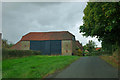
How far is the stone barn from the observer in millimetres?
57219

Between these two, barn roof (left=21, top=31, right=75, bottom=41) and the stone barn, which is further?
barn roof (left=21, top=31, right=75, bottom=41)

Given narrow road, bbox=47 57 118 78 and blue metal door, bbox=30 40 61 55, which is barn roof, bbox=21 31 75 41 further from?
narrow road, bbox=47 57 118 78

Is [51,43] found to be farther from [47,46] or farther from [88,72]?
[88,72]

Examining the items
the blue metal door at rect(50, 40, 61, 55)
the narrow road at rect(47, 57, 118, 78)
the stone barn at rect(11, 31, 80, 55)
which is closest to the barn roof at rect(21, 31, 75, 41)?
the stone barn at rect(11, 31, 80, 55)

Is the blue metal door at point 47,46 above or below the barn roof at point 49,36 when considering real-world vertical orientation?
below

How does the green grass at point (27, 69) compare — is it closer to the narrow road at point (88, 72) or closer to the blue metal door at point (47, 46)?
the narrow road at point (88, 72)

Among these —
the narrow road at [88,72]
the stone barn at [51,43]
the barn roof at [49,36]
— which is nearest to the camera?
the narrow road at [88,72]

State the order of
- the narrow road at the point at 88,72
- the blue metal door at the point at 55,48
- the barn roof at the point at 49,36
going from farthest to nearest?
the barn roof at the point at 49,36
the blue metal door at the point at 55,48
the narrow road at the point at 88,72

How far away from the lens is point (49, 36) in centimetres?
6278

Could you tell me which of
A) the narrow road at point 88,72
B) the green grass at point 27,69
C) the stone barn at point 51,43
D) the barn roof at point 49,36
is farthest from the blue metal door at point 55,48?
the narrow road at point 88,72

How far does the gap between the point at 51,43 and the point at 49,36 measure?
4713 mm

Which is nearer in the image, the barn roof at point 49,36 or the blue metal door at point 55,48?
the blue metal door at point 55,48

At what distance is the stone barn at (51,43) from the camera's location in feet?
188

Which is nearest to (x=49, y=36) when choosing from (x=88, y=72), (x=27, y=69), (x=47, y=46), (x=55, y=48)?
(x=47, y=46)
